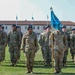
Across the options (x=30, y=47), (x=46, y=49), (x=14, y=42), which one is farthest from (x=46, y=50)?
(x=30, y=47)

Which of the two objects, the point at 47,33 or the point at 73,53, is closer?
the point at 47,33

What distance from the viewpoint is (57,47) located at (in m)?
14.3

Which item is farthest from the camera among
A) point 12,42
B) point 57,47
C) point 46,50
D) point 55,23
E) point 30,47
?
point 46,50

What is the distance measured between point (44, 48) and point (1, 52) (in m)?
2.62

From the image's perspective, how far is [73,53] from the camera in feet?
70.3

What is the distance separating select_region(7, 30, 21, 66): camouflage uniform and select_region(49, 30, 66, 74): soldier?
12.9 ft

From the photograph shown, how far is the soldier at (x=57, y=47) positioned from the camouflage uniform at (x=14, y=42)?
3.92 m

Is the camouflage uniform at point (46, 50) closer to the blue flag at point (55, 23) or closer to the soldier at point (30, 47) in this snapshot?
the blue flag at point (55, 23)

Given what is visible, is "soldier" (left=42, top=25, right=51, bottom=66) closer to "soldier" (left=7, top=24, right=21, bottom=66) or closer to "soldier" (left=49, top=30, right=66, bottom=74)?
"soldier" (left=7, top=24, right=21, bottom=66)

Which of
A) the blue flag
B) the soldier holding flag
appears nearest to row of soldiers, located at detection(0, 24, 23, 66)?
the blue flag

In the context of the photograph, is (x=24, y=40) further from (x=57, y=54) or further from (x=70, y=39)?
(x=70, y=39)

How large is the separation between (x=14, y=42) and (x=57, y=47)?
4358 millimetres

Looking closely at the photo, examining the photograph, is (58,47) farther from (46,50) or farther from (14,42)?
(46,50)

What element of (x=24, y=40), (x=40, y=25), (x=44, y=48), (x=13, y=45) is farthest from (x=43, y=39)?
(x=40, y=25)
